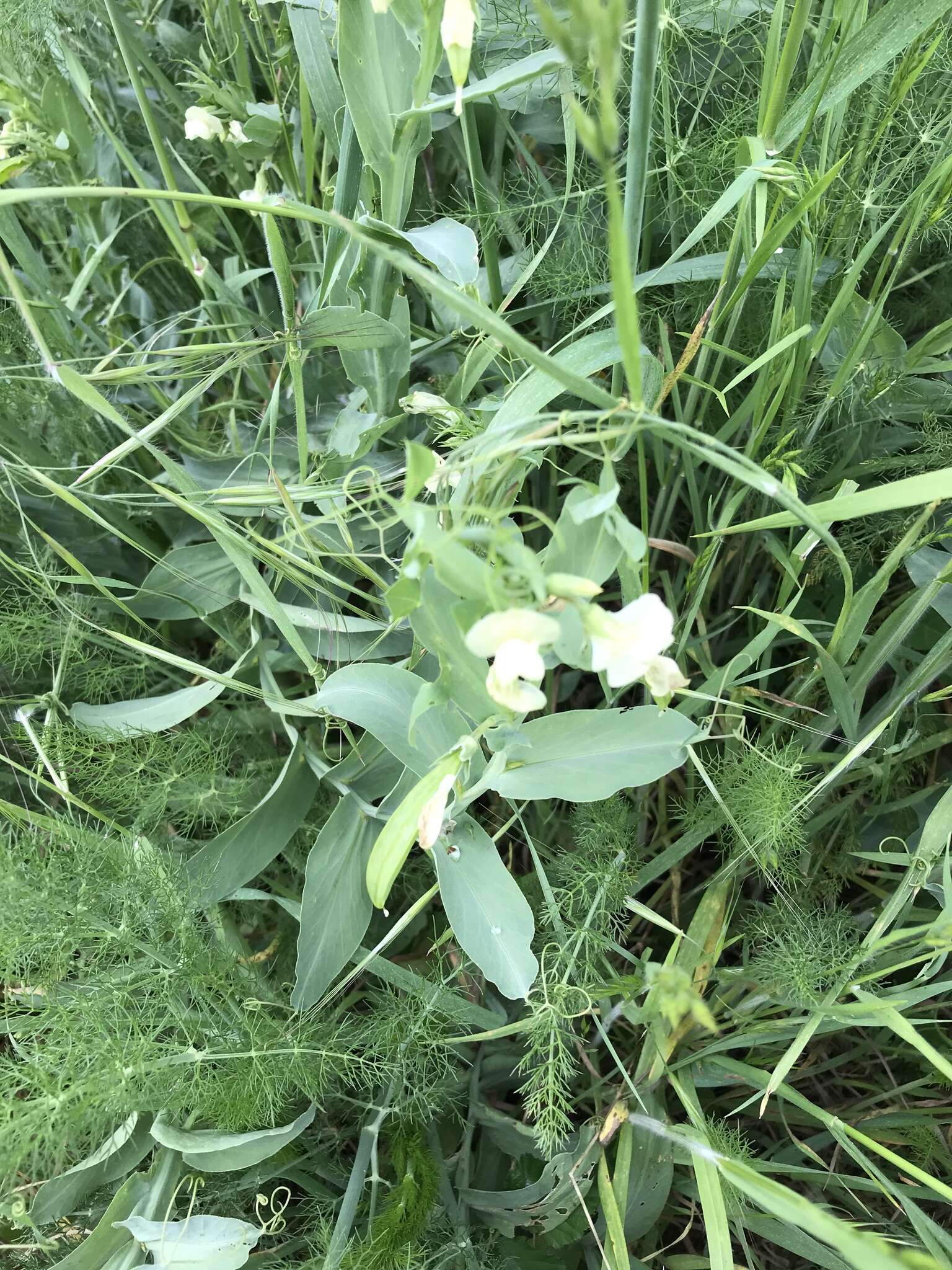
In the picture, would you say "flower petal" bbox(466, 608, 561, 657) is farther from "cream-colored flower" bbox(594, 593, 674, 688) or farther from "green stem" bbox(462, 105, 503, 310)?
"green stem" bbox(462, 105, 503, 310)

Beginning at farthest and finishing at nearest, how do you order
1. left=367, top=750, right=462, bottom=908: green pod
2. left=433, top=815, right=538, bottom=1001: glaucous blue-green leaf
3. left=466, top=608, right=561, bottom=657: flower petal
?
left=433, top=815, right=538, bottom=1001: glaucous blue-green leaf < left=367, top=750, right=462, bottom=908: green pod < left=466, top=608, right=561, bottom=657: flower petal

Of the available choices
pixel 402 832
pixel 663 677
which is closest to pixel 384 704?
pixel 402 832

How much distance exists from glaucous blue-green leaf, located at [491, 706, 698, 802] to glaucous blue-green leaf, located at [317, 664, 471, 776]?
52 millimetres

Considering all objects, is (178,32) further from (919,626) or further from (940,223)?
(919,626)

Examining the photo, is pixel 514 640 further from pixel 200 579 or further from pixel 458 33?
pixel 200 579

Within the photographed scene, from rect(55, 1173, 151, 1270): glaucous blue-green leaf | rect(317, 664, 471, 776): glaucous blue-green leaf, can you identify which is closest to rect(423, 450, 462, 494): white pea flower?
rect(317, 664, 471, 776): glaucous blue-green leaf

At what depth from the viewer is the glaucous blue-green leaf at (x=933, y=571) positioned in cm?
63

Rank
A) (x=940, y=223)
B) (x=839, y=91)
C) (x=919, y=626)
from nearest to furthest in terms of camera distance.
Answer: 1. (x=839, y=91)
2. (x=940, y=223)
3. (x=919, y=626)

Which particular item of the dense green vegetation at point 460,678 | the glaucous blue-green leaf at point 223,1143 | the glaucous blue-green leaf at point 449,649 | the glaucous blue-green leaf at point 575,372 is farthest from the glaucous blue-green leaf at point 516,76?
the glaucous blue-green leaf at point 223,1143

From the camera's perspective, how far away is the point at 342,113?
0.61 meters

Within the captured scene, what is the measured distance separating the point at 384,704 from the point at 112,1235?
0.45m

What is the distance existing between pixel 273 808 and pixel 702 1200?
0.41m

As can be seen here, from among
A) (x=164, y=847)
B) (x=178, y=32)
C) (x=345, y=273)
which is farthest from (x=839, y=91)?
(x=164, y=847)

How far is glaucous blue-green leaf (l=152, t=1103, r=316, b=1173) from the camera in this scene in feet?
1.88
